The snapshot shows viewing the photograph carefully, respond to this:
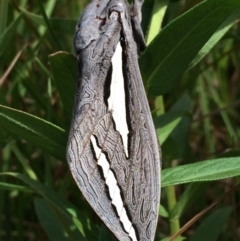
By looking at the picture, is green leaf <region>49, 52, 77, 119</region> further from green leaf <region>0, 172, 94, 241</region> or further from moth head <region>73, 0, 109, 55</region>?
green leaf <region>0, 172, 94, 241</region>

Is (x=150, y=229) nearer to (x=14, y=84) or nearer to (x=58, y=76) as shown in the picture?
(x=58, y=76)

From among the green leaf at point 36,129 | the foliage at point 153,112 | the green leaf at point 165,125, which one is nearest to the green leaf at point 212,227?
the foliage at point 153,112

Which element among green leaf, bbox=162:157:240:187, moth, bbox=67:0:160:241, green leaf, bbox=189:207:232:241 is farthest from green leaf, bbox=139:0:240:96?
green leaf, bbox=189:207:232:241

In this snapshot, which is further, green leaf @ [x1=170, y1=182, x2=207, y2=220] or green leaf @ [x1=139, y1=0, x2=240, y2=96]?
green leaf @ [x1=170, y1=182, x2=207, y2=220]

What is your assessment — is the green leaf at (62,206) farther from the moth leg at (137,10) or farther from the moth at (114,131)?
the moth leg at (137,10)

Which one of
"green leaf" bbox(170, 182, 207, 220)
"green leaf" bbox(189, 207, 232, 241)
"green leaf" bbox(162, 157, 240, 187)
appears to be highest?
"green leaf" bbox(162, 157, 240, 187)

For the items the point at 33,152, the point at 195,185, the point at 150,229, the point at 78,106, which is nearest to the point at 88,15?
the point at 78,106
